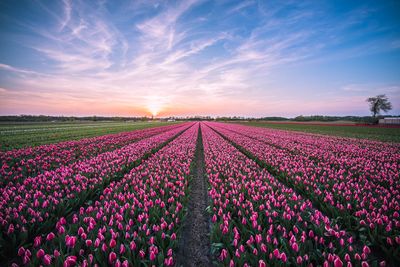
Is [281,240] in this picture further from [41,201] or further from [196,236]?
[41,201]

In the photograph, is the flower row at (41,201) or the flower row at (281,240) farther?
the flower row at (41,201)

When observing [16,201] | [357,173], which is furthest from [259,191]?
[16,201]

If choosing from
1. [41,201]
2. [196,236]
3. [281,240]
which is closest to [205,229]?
[196,236]

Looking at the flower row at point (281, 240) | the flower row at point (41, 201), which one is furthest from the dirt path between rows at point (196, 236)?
the flower row at point (41, 201)

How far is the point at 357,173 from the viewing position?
A: 6.74 m

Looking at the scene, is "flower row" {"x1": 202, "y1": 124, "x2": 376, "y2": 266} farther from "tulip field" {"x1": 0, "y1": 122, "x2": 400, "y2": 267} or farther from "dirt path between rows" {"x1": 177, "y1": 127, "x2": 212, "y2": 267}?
"dirt path between rows" {"x1": 177, "y1": 127, "x2": 212, "y2": 267}

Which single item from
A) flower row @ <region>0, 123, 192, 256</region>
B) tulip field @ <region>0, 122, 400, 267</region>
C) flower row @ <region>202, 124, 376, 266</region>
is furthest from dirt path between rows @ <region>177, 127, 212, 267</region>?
flower row @ <region>0, 123, 192, 256</region>

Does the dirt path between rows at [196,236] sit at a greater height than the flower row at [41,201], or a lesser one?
lesser

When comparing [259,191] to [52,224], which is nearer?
[52,224]

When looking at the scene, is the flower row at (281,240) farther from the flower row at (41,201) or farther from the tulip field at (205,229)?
the flower row at (41,201)

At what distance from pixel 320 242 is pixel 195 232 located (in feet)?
8.00

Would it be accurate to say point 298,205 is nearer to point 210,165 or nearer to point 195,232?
A: point 195,232

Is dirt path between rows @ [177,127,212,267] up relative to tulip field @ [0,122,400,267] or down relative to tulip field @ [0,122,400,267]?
down

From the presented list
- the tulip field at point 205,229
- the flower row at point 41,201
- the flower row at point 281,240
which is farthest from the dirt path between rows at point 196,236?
the flower row at point 41,201
